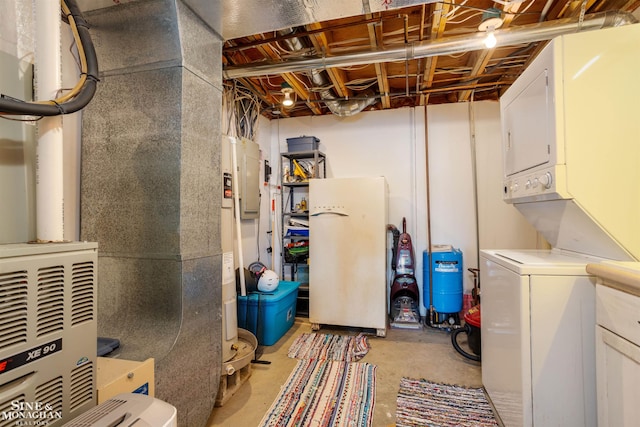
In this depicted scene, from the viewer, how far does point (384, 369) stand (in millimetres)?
2393

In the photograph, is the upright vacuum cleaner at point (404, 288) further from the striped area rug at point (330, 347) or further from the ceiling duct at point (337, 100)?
the ceiling duct at point (337, 100)

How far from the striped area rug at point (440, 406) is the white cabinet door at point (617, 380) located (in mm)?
777

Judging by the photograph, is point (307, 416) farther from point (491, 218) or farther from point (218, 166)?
point (491, 218)

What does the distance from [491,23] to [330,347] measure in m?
2.89

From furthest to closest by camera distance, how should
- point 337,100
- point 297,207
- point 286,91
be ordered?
1. point 297,207
2. point 337,100
3. point 286,91

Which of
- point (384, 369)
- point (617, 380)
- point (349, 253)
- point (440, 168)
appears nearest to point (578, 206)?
point (617, 380)

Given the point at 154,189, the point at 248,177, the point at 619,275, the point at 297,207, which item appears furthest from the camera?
the point at 297,207

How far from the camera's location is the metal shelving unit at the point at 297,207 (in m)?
3.61

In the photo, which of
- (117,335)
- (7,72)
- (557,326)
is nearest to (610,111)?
(557,326)

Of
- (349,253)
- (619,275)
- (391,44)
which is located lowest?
(349,253)

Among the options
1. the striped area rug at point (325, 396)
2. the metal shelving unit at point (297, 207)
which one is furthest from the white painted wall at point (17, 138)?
the metal shelving unit at point (297, 207)

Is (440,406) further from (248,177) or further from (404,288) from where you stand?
(248,177)

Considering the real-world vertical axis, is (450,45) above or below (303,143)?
above

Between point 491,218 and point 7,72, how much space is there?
402 centimetres
